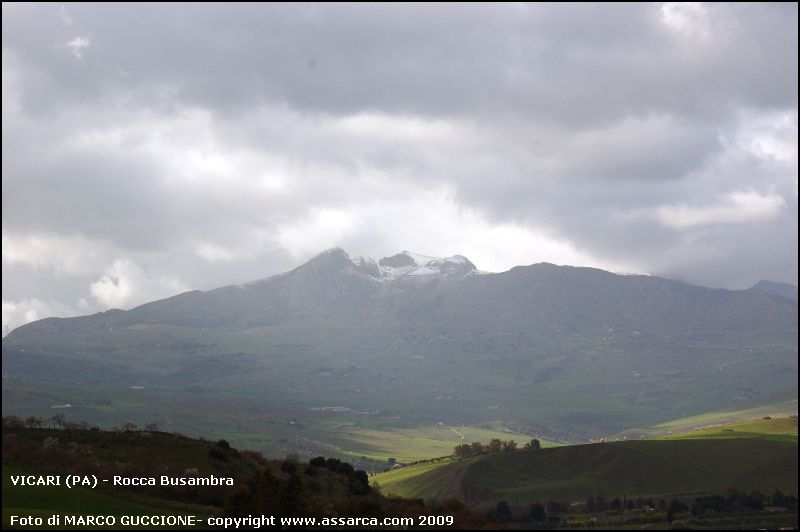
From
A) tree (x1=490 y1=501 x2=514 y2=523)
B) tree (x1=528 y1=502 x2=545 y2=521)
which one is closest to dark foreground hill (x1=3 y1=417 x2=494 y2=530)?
tree (x1=490 y1=501 x2=514 y2=523)

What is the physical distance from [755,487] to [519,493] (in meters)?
42.1

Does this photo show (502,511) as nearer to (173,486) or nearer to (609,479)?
(609,479)

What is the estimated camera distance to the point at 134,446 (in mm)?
112375

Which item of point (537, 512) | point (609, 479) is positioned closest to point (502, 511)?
point (537, 512)

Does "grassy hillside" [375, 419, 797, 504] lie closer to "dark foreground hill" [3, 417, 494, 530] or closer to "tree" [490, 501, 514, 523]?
"tree" [490, 501, 514, 523]

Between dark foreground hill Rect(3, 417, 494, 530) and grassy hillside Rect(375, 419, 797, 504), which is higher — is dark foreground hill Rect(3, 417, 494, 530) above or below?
above

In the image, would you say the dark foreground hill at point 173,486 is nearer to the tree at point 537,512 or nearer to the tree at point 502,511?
the tree at point 502,511

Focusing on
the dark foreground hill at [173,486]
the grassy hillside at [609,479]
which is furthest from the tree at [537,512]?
the dark foreground hill at [173,486]

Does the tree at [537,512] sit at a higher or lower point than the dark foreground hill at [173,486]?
lower

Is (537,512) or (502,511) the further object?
(502,511)

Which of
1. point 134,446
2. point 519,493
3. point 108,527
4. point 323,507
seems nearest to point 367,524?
point 323,507

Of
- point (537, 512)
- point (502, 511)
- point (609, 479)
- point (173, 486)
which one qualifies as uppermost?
point (173, 486)

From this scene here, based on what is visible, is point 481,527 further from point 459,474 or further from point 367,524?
point 459,474

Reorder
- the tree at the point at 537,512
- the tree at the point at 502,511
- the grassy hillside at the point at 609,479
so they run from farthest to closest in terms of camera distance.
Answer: the grassy hillside at the point at 609,479 → the tree at the point at 537,512 → the tree at the point at 502,511
